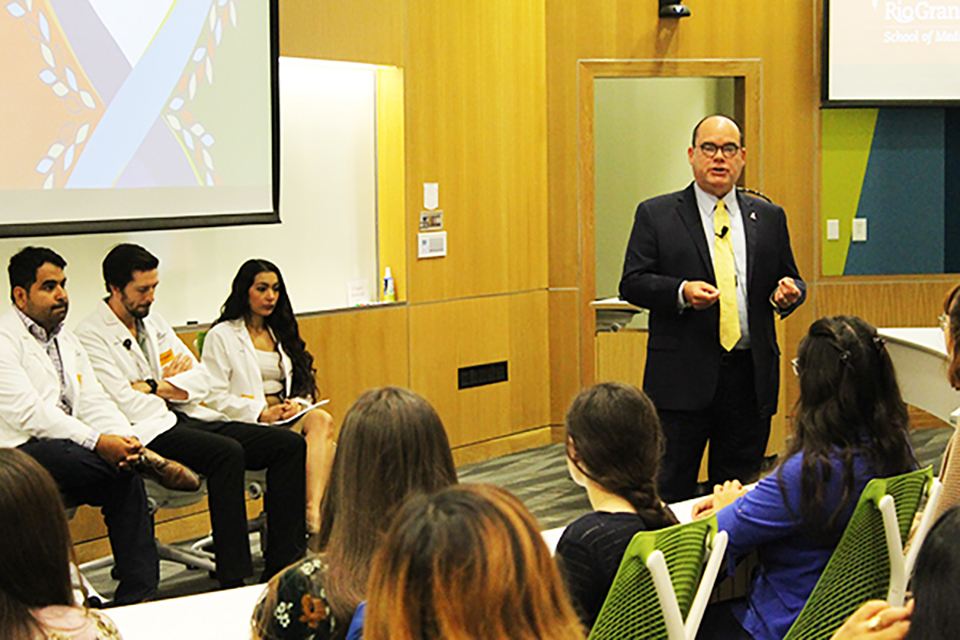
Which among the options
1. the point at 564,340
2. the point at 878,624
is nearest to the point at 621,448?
the point at 878,624

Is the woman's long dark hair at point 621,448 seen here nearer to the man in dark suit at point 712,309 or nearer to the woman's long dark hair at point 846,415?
the woman's long dark hair at point 846,415

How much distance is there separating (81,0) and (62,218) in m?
0.90

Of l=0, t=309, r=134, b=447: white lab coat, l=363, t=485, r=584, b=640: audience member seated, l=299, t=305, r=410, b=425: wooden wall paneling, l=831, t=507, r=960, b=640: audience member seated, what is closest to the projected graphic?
l=0, t=309, r=134, b=447: white lab coat

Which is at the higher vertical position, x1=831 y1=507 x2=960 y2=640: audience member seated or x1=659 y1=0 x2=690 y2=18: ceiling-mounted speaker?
x1=659 y1=0 x2=690 y2=18: ceiling-mounted speaker

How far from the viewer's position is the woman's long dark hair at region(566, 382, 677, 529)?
2291 millimetres

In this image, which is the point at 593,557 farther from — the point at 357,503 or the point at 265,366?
the point at 265,366

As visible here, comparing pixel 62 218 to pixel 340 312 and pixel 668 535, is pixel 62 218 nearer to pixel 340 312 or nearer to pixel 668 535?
pixel 340 312

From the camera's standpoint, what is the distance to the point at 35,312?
161 inches

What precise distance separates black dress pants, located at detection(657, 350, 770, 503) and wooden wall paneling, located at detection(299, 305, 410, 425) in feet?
7.67

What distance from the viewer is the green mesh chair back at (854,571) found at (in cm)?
230

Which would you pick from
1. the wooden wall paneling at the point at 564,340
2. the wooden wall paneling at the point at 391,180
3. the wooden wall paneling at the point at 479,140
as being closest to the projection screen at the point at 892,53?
the wooden wall paneling at the point at 479,140

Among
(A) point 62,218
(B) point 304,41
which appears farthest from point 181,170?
(B) point 304,41

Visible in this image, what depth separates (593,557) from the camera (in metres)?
2.16

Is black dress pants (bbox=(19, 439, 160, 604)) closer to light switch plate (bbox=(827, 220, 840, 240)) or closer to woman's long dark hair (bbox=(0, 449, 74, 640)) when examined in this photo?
woman's long dark hair (bbox=(0, 449, 74, 640))
